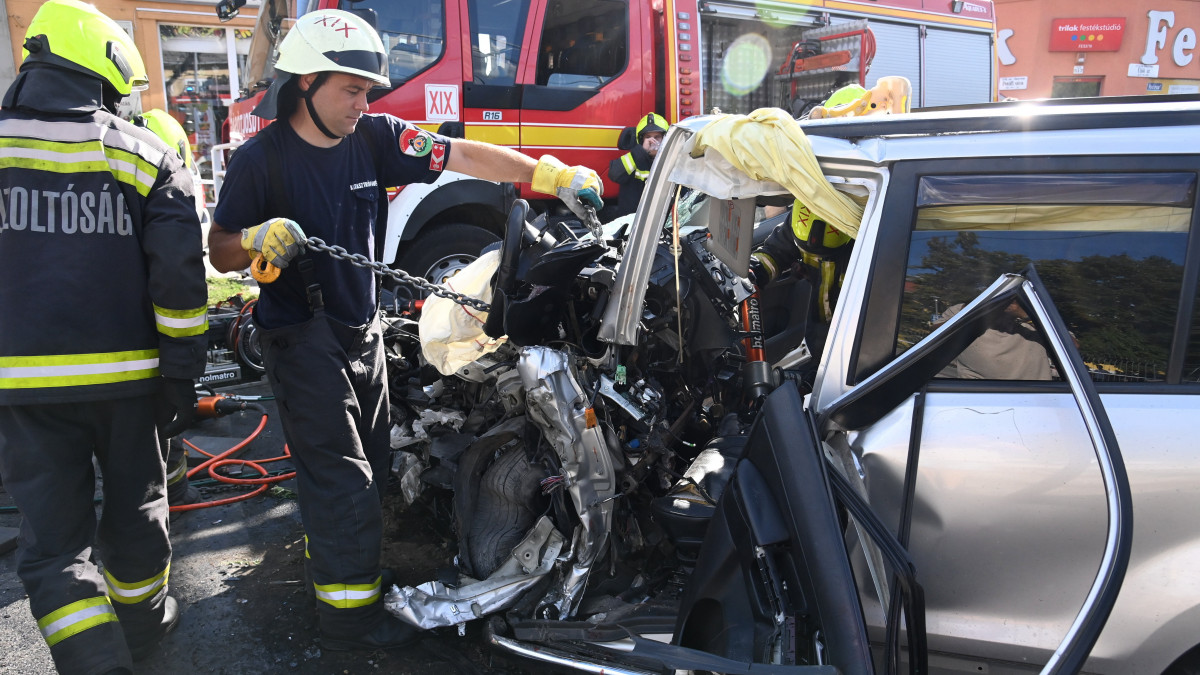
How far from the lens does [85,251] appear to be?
2314mm

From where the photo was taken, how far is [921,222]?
190 cm

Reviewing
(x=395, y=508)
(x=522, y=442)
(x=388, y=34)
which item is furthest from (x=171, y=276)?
(x=388, y=34)

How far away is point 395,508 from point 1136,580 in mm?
2777

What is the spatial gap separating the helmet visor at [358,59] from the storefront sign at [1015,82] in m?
18.2

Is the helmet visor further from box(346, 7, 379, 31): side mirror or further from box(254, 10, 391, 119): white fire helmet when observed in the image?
box(346, 7, 379, 31): side mirror

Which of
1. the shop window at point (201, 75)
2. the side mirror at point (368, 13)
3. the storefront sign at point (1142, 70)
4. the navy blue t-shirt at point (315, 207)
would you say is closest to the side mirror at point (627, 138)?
the side mirror at point (368, 13)

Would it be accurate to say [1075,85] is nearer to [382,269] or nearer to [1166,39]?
[1166,39]

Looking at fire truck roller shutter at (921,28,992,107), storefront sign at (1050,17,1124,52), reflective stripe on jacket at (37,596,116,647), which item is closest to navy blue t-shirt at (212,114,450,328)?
reflective stripe on jacket at (37,596,116,647)

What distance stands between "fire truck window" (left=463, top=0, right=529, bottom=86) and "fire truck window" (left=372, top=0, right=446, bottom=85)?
9.8 inches

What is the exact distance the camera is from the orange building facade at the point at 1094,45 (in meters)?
17.1

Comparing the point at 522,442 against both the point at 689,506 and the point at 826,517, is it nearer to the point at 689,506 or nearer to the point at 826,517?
the point at 689,506

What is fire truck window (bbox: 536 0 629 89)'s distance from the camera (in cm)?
589

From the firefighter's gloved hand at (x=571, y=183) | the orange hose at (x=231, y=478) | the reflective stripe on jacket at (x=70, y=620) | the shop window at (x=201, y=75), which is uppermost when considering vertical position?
the shop window at (x=201, y=75)

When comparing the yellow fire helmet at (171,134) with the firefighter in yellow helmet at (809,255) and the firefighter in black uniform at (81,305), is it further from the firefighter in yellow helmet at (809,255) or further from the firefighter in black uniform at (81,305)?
the firefighter in yellow helmet at (809,255)
